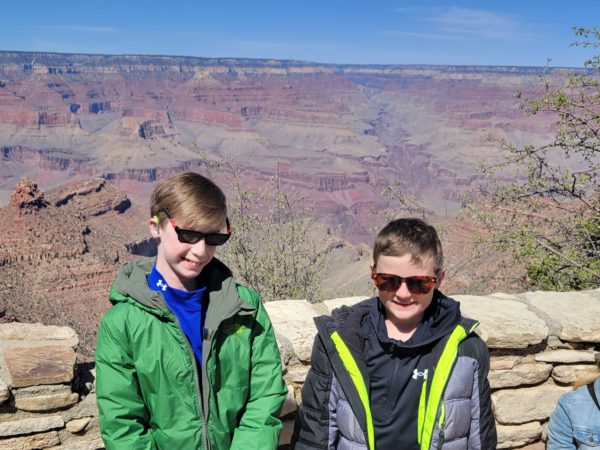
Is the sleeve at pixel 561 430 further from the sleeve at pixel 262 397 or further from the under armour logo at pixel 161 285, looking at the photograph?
the under armour logo at pixel 161 285

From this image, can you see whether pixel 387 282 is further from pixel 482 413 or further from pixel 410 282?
pixel 482 413

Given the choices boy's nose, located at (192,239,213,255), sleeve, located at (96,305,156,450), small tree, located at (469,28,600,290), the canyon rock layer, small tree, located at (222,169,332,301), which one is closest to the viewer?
sleeve, located at (96,305,156,450)

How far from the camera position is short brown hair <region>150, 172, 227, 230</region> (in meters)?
2.12

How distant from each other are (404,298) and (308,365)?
891 mm

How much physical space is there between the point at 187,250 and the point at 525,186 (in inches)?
269

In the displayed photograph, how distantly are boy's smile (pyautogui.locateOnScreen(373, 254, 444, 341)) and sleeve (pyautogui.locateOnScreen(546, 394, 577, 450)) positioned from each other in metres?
0.66

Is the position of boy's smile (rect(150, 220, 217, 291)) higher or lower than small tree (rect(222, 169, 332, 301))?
higher

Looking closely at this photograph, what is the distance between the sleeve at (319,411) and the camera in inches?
87.4

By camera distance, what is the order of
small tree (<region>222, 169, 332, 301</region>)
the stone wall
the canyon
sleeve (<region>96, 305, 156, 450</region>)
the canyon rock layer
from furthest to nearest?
the canyon rock layer → the canyon → small tree (<region>222, 169, 332, 301</region>) → the stone wall → sleeve (<region>96, 305, 156, 450</region>)

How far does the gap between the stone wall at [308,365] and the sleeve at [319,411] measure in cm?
57

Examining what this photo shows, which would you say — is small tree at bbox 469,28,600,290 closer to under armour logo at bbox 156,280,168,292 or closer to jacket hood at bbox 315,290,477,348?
jacket hood at bbox 315,290,477,348

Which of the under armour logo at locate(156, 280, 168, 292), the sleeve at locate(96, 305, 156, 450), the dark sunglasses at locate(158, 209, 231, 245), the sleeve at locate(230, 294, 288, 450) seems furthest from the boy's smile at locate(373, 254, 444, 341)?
the sleeve at locate(96, 305, 156, 450)

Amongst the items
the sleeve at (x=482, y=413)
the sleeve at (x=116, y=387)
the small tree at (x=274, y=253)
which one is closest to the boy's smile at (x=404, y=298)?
the sleeve at (x=482, y=413)

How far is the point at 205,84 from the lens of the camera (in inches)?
6506
